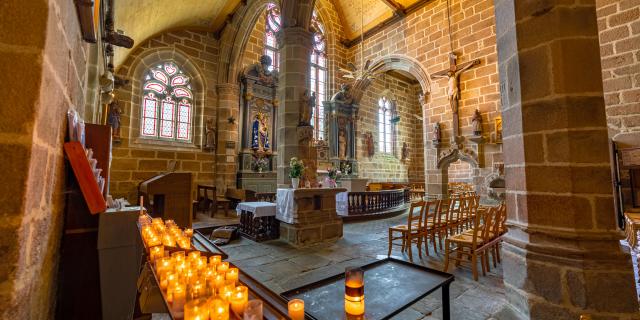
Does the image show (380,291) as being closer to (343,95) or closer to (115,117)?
(115,117)

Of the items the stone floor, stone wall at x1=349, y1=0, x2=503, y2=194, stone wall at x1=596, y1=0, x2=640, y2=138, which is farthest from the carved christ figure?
the stone floor

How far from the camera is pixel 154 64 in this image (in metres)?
7.32

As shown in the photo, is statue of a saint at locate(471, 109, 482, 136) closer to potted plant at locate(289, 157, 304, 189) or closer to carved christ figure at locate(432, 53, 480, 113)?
carved christ figure at locate(432, 53, 480, 113)

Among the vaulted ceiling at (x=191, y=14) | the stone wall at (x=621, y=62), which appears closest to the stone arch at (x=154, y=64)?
the vaulted ceiling at (x=191, y=14)

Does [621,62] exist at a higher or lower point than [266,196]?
higher

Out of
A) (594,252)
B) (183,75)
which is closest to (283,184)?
(594,252)

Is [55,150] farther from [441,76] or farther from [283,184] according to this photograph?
[441,76]

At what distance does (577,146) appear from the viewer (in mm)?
1743

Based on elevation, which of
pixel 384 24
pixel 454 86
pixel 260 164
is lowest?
pixel 260 164

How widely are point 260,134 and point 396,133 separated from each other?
7.70 meters

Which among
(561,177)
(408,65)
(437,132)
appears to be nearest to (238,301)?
(561,177)

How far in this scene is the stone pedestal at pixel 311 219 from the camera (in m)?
4.32

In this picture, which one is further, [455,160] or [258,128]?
[258,128]

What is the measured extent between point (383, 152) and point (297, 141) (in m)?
8.74
